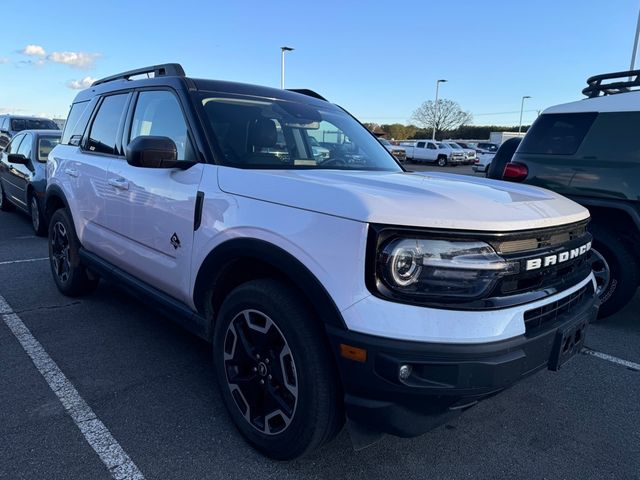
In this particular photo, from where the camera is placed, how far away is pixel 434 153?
35.5 metres

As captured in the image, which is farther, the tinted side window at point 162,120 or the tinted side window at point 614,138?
the tinted side window at point 614,138

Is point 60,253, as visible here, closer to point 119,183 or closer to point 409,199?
point 119,183

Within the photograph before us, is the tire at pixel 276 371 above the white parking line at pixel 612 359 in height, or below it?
above

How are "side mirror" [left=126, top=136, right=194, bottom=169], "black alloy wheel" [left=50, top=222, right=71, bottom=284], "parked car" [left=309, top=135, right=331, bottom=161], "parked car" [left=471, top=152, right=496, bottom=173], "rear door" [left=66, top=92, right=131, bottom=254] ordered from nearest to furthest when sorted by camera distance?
"side mirror" [left=126, top=136, right=194, bottom=169] < "parked car" [left=309, top=135, right=331, bottom=161] < "rear door" [left=66, top=92, right=131, bottom=254] < "black alloy wheel" [left=50, top=222, right=71, bottom=284] < "parked car" [left=471, top=152, right=496, bottom=173]

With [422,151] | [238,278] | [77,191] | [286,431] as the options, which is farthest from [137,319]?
[422,151]

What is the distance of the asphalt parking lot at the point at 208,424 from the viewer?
2.38 meters

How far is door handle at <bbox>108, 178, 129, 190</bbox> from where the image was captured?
133 inches

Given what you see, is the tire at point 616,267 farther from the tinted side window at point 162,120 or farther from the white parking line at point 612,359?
the tinted side window at point 162,120

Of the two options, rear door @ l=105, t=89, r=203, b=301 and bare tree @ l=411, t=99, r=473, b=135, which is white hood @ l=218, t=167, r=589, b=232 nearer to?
rear door @ l=105, t=89, r=203, b=301

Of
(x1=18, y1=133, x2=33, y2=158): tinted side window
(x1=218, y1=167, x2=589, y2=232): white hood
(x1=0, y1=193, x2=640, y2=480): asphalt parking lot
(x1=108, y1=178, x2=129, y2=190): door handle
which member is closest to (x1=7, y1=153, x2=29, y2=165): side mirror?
(x1=18, y1=133, x2=33, y2=158): tinted side window

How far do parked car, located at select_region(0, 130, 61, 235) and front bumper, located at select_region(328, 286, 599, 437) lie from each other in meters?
6.79

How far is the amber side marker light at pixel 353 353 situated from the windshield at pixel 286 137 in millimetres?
1260

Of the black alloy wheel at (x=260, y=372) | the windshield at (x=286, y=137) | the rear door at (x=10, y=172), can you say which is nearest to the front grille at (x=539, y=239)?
the black alloy wheel at (x=260, y=372)

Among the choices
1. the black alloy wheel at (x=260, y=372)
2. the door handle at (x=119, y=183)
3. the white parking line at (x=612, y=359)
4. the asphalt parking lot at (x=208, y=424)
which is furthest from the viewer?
the white parking line at (x=612, y=359)
